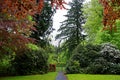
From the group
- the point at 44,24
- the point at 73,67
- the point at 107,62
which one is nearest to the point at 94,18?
the point at 44,24

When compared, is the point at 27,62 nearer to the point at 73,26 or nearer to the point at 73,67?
the point at 73,67

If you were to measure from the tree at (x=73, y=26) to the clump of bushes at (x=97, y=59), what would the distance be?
18988mm

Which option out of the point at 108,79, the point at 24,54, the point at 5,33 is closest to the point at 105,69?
the point at 108,79

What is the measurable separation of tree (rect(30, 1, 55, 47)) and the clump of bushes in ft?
31.9

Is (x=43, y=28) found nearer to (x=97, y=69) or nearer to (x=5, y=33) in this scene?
(x=97, y=69)

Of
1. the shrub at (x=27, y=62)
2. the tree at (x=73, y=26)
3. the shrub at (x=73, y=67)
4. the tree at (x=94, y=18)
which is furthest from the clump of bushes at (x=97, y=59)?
the tree at (x=73, y=26)

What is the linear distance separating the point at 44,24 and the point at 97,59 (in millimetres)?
12529

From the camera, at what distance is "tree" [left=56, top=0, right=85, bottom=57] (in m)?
46.2

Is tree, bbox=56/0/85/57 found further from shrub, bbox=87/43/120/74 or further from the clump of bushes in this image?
shrub, bbox=87/43/120/74

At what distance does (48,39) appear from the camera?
37.6m

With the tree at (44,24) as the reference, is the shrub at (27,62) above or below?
below

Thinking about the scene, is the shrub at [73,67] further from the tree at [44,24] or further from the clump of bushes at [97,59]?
the tree at [44,24]

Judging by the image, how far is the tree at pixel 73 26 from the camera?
1819 inches

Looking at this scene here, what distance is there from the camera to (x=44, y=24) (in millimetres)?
35094
